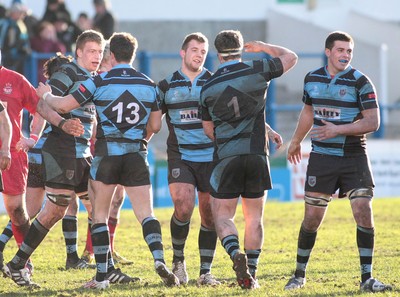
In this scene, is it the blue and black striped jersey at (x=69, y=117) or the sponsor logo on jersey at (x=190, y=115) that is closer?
the sponsor logo on jersey at (x=190, y=115)

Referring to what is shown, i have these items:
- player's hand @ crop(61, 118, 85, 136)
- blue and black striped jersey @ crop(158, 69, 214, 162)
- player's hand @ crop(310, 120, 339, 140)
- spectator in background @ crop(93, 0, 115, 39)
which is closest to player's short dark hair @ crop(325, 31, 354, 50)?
player's hand @ crop(310, 120, 339, 140)

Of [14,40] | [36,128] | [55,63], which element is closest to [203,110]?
[36,128]

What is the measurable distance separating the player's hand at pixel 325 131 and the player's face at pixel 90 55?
225cm

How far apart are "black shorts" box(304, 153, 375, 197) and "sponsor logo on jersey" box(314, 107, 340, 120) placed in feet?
1.15

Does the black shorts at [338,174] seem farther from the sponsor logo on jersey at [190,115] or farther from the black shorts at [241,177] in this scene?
the sponsor logo on jersey at [190,115]

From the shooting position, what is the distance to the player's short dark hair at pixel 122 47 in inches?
378

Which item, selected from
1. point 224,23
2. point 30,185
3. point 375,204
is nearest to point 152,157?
point 375,204

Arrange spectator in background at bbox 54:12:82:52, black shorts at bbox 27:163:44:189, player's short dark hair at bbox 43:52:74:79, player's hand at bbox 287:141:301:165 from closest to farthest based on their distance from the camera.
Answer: player's hand at bbox 287:141:301:165 < player's short dark hair at bbox 43:52:74:79 < black shorts at bbox 27:163:44:189 < spectator in background at bbox 54:12:82:52

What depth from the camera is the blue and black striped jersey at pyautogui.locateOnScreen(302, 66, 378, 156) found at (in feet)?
31.4

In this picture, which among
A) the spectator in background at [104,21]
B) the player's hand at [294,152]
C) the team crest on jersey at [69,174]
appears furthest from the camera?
the spectator in background at [104,21]

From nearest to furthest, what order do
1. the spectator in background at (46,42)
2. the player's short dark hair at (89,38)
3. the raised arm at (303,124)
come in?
the raised arm at (303,124)
the player's short dark hair at (89,38)
the spectator in background at (46,42)

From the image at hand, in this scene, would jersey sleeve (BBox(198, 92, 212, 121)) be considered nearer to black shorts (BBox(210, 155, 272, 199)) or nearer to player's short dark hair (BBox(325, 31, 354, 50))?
black shorts (BBox(210, 155, 272, 199))

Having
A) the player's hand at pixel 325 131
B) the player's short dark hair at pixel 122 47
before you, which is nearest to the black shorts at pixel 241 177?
the player's hand at pixel 325 131

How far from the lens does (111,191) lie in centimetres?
977
